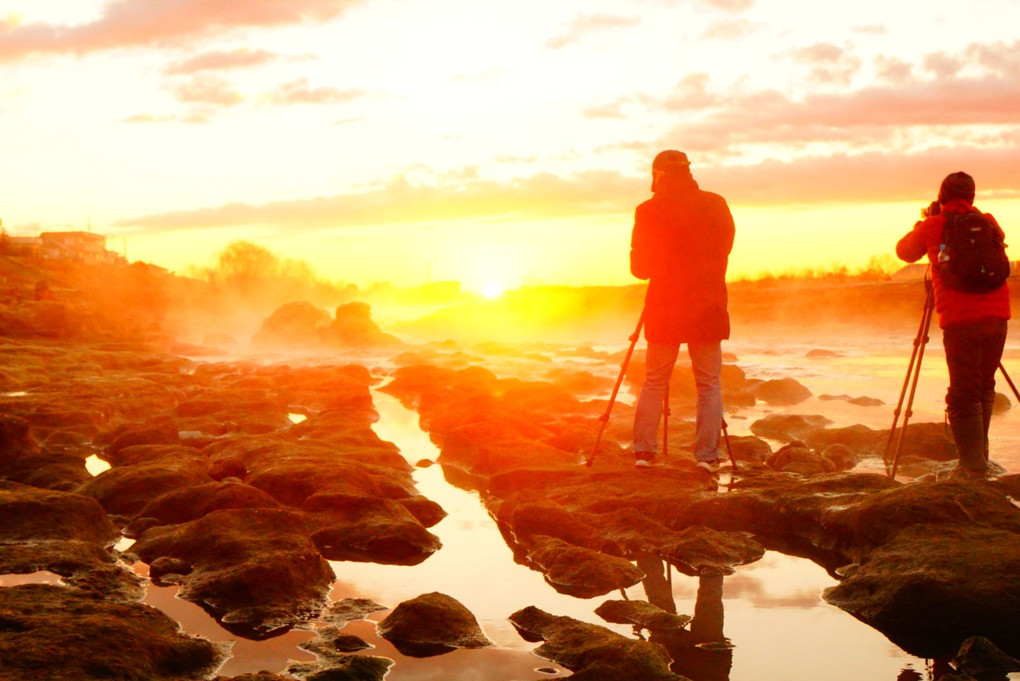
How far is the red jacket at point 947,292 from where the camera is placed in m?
8.43

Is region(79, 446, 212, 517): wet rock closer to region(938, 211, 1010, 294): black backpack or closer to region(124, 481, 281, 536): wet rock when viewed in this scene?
region(124, 481, 281, 536): wet rock

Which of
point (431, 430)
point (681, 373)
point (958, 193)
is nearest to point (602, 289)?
point (681, 373)

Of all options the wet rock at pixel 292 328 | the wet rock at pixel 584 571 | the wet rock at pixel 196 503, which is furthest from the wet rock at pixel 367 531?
the wet rock at pixel 292 328

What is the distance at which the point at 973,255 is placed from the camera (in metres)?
8.27

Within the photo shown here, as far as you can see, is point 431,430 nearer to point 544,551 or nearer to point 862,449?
point 862,449

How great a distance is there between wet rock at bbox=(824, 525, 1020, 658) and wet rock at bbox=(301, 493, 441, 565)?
306 centimetres

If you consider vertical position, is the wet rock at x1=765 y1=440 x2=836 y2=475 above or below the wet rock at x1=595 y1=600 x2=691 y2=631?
below

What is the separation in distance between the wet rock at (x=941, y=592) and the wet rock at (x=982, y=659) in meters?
0.18

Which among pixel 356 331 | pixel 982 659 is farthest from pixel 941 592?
pixel 356 331

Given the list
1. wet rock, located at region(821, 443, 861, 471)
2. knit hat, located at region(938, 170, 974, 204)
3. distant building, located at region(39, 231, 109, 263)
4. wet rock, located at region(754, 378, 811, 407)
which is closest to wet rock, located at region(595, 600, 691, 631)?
knit hat, located at region(938, 170, 974, 204)

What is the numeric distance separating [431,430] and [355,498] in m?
6.41

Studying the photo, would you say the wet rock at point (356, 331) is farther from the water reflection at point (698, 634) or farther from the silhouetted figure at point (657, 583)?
the water reflection at point (698, 634)

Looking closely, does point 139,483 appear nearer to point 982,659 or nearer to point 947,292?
point 982,659

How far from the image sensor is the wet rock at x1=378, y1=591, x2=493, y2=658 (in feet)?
17.6
